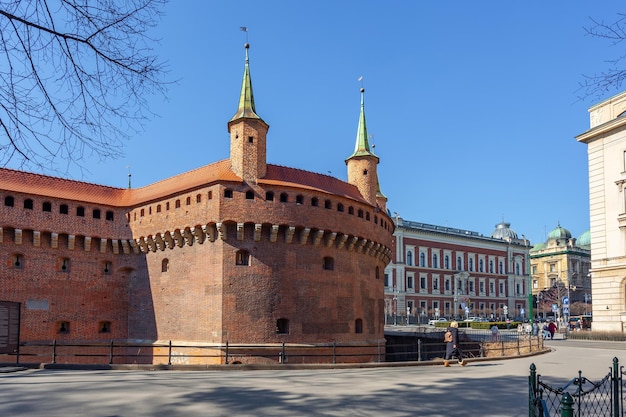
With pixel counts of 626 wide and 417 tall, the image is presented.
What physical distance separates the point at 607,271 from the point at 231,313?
29.8m

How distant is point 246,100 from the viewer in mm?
29188

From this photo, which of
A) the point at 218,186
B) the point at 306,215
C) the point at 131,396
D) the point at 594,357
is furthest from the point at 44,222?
the point at 594,357

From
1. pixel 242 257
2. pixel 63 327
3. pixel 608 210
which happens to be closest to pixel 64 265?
pixel 63 327

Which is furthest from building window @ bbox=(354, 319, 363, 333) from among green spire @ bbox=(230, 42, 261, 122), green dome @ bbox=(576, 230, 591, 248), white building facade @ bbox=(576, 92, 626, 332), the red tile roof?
green dome @ bbox=(576, 230, 591, 248)

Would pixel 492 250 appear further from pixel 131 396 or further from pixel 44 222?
pixel 131 396

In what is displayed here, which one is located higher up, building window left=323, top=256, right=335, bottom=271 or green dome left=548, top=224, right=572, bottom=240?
green dome left=548, top=224, right=572, bottom=240

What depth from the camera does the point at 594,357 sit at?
25438 mm

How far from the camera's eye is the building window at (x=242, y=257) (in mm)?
27525

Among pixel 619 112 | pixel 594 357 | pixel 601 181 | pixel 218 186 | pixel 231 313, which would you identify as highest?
pixel 619 112

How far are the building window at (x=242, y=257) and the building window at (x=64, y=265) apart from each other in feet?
33.3

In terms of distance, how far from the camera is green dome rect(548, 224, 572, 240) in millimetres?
106438

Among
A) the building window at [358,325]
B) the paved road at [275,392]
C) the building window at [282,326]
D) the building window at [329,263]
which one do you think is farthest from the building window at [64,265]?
the building window at [358,325]

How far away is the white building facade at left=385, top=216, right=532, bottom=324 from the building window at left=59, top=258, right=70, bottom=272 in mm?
48798

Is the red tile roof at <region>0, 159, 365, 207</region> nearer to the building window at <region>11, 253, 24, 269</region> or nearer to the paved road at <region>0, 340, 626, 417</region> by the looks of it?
the building window at <region>11, 253, 24, 269</region>
